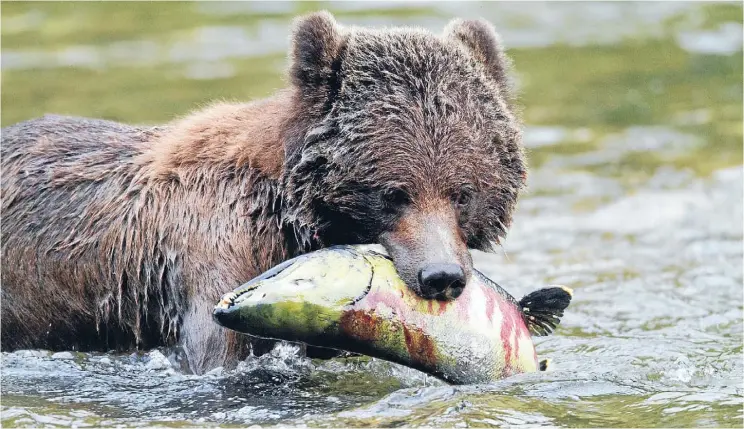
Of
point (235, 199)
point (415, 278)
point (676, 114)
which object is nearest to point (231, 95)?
point (676, 114)

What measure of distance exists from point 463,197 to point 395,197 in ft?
1.33

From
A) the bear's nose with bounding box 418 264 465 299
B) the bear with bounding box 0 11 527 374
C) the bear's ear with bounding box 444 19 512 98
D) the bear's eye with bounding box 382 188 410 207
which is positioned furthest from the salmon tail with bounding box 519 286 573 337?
the bear's ear with bounding box 444 19 512 98

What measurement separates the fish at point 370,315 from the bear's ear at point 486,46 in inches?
55.1

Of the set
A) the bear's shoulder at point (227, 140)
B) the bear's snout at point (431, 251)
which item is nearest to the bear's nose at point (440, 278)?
the bear's snout at point (431, 251)

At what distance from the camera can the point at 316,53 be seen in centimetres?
715

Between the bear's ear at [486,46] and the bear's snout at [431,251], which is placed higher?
the bear's ear at [486,46]

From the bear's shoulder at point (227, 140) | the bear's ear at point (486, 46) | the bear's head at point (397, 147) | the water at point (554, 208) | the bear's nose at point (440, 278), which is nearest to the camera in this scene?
the bear's nose at point (440, 278)

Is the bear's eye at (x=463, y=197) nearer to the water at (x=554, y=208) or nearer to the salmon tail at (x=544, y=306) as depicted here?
the salmon tail at (x=544, y=306)

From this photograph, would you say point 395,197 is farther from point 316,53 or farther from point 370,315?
point 316,53

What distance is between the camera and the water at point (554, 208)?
7.12m

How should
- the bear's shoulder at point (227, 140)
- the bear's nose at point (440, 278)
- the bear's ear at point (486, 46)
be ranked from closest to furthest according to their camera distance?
the bear's nose at point (440, 278)
the bear's shoulder at point (227, 140)
the bear's ear at point (486, 46)

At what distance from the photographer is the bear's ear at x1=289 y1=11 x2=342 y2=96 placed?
7.15 m

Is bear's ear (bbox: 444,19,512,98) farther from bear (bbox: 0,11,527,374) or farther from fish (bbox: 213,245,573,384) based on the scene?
fish (bbox: 213,245,573,384)

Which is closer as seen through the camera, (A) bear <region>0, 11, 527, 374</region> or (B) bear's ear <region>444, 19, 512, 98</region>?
(A) bear <region>0, 11, 527, 374</region>
